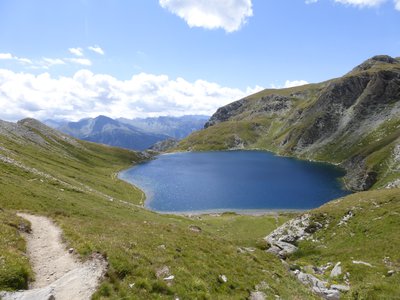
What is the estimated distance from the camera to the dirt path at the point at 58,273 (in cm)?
1391

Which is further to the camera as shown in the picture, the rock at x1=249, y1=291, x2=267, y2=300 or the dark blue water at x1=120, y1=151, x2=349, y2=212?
the dark blue water at x1=120, y1=151, x2=349, y2=212

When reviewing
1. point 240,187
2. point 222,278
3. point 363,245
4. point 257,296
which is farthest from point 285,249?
point 240,187

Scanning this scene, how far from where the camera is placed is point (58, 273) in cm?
1662

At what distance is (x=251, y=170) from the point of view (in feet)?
563

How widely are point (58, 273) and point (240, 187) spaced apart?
113706 mm

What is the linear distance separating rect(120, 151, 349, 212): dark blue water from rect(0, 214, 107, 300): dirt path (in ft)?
253

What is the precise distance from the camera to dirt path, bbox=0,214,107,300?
13.9 m

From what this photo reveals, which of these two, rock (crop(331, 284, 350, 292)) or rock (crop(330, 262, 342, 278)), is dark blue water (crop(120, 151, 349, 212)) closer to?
rock (crop(330, 262, 342, 278))

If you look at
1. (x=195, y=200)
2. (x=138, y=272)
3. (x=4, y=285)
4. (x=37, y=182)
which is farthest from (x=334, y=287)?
(x=195, y=200)

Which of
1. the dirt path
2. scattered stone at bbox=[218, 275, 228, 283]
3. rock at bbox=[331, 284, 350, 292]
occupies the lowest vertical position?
rock at bbox=[331, 284, 350, 292]

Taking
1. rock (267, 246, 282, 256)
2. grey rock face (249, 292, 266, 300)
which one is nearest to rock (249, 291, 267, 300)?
grey rock face (249, 292, 266, 300)

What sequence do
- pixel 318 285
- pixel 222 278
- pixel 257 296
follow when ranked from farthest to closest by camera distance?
A: pixel 318 285 < pixel 222 278 < pixel 257 296

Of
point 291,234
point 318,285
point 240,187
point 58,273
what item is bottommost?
point 240,187

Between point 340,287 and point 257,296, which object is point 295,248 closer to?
point 340,287
